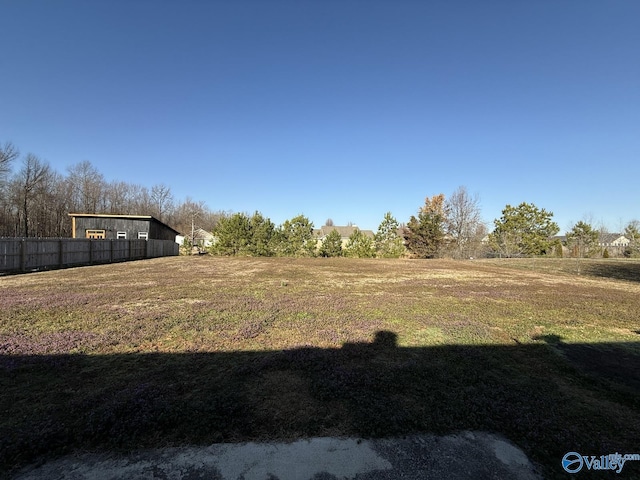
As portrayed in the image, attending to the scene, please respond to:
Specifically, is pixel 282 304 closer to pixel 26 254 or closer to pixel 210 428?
pixel 210 428

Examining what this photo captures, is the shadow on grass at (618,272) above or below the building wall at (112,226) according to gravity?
below

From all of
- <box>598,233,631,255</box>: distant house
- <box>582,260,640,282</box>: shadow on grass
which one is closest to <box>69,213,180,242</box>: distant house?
<box>582,260,640,282</box>: shadow on grass

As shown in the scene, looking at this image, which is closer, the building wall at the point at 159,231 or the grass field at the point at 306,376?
the grass field at the point at 306,376

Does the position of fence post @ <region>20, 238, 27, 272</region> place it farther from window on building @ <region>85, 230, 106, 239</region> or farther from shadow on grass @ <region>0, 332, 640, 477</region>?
window on building @ <region>85, 230, 106, 239</region>

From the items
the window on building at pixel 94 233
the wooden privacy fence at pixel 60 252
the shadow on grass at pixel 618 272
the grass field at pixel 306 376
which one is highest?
the window on building at pixel 94 233

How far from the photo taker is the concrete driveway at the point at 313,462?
198 centimetres

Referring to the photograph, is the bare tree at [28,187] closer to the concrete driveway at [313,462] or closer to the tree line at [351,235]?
the tree line at [351,235]

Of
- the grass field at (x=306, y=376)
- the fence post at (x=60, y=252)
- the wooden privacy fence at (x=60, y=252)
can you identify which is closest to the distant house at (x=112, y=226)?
the wooden privacy fence at (x=60, y=252)

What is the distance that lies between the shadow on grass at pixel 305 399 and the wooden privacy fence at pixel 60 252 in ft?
45.8

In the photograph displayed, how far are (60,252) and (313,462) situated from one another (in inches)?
802

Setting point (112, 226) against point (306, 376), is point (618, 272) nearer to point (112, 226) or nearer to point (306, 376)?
point (306, 376)

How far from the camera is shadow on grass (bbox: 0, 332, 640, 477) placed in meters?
2.35

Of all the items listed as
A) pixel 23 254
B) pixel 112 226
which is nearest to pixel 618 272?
pixel 23 254

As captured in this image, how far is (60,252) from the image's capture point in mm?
16438
